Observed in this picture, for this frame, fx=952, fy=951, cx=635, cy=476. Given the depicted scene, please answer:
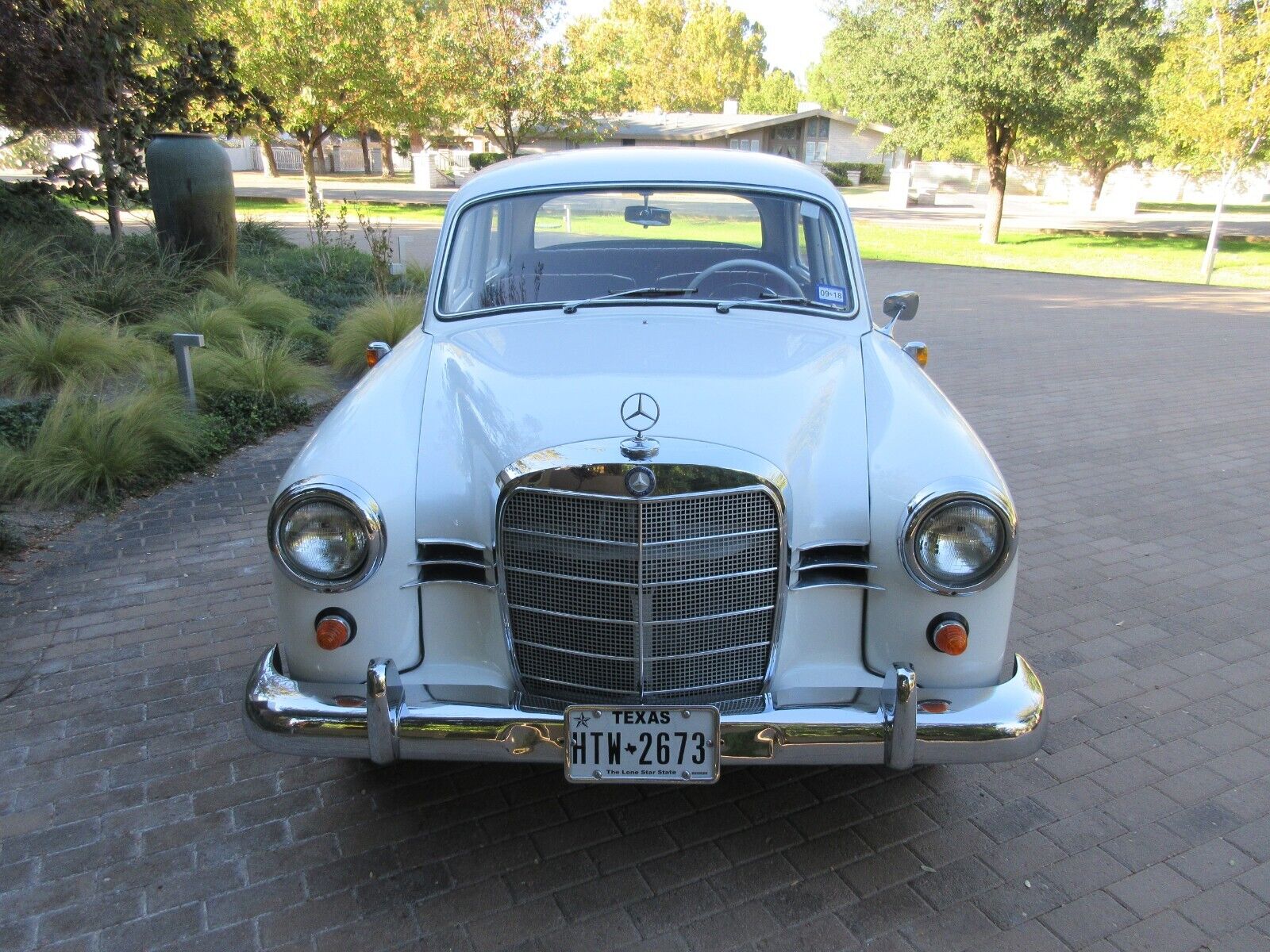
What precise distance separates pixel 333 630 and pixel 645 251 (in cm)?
216

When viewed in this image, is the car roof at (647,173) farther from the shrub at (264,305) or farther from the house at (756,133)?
the house at (756,133)

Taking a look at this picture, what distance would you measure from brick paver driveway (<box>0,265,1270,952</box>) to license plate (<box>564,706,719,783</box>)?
42cm

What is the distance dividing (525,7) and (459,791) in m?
28.4

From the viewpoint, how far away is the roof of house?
145 ft

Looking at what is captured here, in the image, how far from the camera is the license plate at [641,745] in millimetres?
2355

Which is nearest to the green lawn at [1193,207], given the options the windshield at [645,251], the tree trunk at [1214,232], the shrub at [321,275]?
the tree trunk at [1214,232]

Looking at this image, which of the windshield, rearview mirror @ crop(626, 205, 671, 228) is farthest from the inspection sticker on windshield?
rearview mirror @ crop(626, 205, 671, 228)

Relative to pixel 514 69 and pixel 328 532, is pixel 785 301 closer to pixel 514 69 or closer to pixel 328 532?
pixel 328 532

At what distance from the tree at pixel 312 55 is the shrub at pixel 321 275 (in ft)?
37.3

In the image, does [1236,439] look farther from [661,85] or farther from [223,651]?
[661,85]

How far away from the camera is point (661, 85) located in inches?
2795

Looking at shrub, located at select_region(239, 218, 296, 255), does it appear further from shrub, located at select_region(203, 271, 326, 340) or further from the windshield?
the windshield

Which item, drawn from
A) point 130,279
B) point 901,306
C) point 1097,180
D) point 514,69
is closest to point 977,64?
point 514,69

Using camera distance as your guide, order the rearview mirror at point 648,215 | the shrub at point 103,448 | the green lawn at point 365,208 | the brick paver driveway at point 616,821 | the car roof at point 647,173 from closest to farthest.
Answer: the brick paver driveway at point 616,821 → the car roof at point 647,173 → the rearview mirror at point 648,215 → the shrub at point 103,448 → the green lawn at point 365,208
